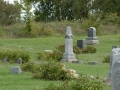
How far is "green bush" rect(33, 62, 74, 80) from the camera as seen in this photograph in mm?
14602

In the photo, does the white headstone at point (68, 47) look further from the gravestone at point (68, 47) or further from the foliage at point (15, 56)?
the foliage at point (15, 56)

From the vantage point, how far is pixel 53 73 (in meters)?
14.7

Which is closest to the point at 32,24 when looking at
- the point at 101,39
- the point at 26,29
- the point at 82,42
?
the point at 26,29

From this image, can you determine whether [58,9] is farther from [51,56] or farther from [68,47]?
[51,56]

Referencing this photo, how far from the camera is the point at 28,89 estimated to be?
1242 centimetres

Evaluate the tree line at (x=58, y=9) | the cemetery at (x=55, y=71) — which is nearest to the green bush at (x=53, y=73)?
the cemetery at (x=55, y=71)

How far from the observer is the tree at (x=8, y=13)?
54.8 meters

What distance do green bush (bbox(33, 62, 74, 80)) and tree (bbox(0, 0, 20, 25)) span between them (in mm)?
40240

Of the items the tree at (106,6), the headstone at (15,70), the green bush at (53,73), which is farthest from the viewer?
the tree at (106,6)

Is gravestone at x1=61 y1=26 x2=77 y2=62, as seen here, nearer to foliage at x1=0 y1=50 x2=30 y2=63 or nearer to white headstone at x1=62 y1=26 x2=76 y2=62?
white headstone at x1=62 y1=26 x2=76 y2=62

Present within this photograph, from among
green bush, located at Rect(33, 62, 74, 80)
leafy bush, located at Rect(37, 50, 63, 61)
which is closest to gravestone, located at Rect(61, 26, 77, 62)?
leafy bush, located at Rect(37, 50, 63, 61)

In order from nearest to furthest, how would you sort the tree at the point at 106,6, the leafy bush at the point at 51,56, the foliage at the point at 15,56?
the foliage at the point at 15,56 < the leafy bush at the point at 51,56 < the tree at the point at 106,6

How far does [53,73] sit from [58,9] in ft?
177

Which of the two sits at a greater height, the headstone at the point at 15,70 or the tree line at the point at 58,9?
the tree line at the point at 58,9
